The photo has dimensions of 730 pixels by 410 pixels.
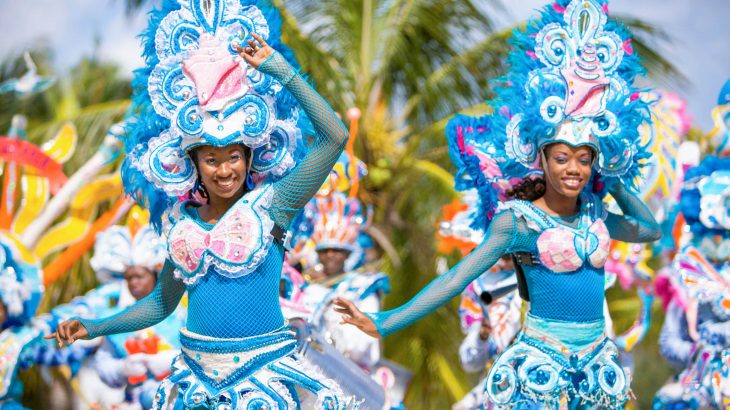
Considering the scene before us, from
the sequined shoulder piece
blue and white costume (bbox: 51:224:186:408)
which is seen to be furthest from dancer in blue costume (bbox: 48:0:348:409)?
blue and white costume (bbox: 51:224:186:408)

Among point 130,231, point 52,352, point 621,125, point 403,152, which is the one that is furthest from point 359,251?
point 403,152

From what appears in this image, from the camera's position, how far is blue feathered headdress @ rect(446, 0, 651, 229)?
14.2ft

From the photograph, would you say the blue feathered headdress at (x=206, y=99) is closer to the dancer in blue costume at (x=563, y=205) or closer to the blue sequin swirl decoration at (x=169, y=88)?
the blue sequin swirl decoration at (x=169, y=88)

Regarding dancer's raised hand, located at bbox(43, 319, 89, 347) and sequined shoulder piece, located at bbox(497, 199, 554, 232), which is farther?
sequined shoulder piece, located at bbox(497, 199, 554, 232)

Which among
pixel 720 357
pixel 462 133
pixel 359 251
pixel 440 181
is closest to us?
pixel 462 133

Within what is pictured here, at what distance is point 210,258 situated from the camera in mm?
3809

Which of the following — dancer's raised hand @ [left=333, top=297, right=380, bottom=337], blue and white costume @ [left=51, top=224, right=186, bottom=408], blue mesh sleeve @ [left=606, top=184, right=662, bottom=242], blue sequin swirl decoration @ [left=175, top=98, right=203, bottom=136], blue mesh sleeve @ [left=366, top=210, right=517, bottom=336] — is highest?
blue sequin swirl decoration @ [left=175, top=98, right=203, bottom=136]

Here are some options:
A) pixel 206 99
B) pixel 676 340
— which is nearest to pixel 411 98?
pixel 676 340

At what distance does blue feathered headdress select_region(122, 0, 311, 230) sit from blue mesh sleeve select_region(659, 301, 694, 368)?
364 cm

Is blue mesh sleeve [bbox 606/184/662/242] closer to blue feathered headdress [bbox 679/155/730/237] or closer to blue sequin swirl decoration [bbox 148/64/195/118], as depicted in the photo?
blue feathered headdress [bbox 679/155/730/237]

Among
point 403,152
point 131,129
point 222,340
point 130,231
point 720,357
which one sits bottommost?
point 403,152

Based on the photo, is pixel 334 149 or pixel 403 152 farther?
pixel 403 152

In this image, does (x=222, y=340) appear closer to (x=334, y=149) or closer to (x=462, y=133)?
(x=334, y=149)

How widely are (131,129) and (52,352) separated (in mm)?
3098
